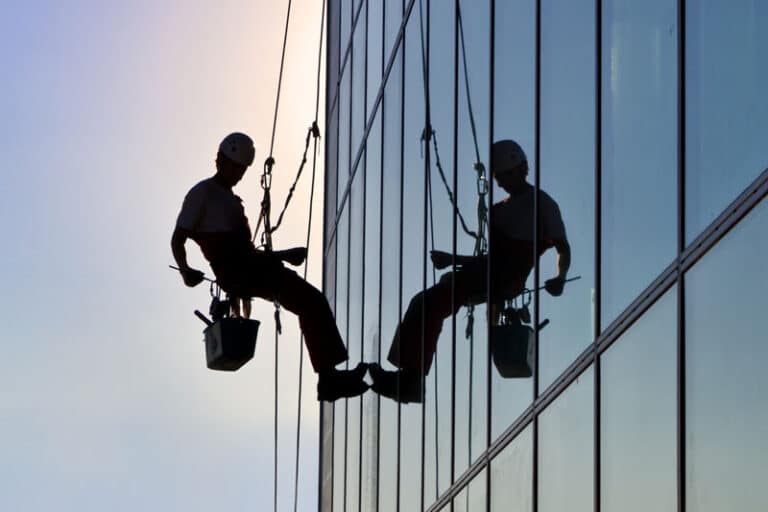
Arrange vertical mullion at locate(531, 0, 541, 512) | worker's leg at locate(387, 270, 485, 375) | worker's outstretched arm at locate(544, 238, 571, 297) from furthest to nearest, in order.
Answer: worker's leg at locate(387, 270, 485, 375)
vertical mullion at locate(531, 0, 541, 512)
worker's outstretched arm at locate(544, 238, 571, 297)

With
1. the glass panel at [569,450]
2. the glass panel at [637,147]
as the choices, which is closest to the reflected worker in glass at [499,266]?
the glass panel at [569,450]

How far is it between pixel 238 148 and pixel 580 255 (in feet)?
24.5

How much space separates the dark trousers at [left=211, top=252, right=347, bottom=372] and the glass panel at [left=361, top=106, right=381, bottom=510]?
142 cm

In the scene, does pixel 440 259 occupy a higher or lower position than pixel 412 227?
lower

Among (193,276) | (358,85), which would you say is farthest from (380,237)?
(358,85)

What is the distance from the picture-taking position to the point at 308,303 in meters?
15.4

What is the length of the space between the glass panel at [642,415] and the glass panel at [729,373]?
211 mm

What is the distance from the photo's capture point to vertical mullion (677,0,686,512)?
264 inches

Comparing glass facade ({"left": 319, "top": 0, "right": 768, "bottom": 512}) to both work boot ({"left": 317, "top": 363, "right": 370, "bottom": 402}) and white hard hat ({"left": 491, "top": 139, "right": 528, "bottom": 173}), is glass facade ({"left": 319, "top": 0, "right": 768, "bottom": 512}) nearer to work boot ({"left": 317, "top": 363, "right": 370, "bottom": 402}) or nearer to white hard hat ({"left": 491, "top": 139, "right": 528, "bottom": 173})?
white hard hat ({"left": 491, "top": 139, "right": 528, "bottom": 173})

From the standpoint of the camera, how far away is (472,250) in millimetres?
11391

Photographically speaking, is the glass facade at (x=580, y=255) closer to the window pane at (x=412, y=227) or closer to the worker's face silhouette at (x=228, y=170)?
the window pane at (x=412, y=227)

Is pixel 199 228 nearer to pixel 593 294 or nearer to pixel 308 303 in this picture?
pixel 308 303

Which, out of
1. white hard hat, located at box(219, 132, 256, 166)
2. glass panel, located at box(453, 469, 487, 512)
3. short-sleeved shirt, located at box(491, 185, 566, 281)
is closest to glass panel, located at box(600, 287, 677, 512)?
short-sleeved shirt, located at box(491, 185, 566, 281)

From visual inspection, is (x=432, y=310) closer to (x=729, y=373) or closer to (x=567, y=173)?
(x=567, y=173)
